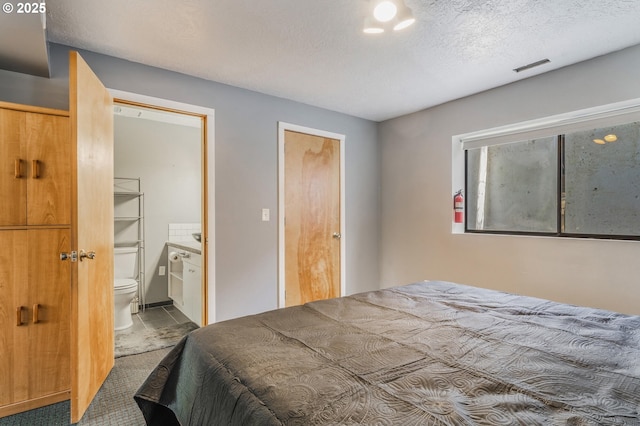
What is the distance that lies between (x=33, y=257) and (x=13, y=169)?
533mm

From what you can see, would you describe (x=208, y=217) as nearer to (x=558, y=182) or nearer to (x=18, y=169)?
(x=18, y=169)

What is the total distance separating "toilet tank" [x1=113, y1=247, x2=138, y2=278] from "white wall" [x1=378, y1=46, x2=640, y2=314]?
303cm

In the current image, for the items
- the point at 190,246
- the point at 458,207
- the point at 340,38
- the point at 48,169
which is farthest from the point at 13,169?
the point at 458,207

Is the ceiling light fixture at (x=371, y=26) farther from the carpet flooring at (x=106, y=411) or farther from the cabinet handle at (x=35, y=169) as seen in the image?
the carpet flooring at (x=106, y=411)

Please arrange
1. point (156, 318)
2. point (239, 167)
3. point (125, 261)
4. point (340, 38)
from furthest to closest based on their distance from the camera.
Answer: point (125, 261), point (156, 318), point (239, 167), point (340, 38)

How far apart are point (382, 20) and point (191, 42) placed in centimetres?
128

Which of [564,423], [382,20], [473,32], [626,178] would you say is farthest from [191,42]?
[626,178]

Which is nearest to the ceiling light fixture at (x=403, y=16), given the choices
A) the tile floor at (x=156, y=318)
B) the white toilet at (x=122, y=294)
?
the white toilet at (x=122, y=294)

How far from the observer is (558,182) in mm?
2809

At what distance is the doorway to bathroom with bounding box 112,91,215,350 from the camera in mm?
4074

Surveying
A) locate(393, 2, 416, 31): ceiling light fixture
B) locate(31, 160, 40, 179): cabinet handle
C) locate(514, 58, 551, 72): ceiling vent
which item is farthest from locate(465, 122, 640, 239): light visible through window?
locate(31, 160, 40, 179): cabinet handle

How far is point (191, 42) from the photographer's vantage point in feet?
7.34

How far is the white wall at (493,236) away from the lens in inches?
93.2

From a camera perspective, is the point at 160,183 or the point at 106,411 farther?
the point at 160,183
